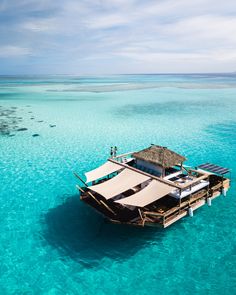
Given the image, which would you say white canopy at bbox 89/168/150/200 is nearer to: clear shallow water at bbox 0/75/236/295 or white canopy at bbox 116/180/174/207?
white canopy at bbox 116/180/174/207

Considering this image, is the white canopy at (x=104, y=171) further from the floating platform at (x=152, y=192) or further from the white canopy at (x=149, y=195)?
the white canopy at (x=149, y=195)

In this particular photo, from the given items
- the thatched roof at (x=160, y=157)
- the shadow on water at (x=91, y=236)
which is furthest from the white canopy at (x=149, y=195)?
the shadow on water at (x=91, y=236)

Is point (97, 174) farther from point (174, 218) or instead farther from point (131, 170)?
point (174, 218)

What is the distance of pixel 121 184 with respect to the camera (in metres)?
17.2

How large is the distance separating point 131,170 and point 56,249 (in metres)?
7.31

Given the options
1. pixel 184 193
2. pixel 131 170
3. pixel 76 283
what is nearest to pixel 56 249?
pixel 76 283

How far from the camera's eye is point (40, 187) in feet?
73.6

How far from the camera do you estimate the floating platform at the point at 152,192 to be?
1545cm

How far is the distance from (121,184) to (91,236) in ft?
12.7

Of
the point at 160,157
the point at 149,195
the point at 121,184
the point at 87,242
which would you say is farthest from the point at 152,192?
the point at 87,242

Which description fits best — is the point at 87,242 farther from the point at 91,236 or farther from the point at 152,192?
the point at 152,192

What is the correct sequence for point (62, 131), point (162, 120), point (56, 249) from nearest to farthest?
point (56, 249) < point (62, 131) < point (162, 120)

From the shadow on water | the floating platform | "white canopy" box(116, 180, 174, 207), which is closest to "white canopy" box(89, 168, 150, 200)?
the floating platform

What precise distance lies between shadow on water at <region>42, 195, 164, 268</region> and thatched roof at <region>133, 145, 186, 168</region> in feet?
14.8
